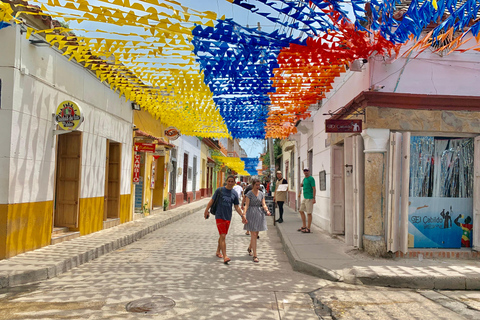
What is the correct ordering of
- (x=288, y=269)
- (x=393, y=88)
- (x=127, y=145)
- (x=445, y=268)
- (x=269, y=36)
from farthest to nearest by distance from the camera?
1. (x=127, y=145)
2. (x=393, y=88)
3. (x=288, y=269)
4. (x=445, y=268)
5. (x=269, y=36)

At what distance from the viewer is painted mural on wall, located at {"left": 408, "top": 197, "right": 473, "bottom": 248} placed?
7.58 m

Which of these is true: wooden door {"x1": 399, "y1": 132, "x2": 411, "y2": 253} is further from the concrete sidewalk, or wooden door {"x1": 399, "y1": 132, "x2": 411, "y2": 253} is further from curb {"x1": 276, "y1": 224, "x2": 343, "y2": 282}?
curb {"x1": 276, "y1": 224, "x2": 343, "y2": 282}

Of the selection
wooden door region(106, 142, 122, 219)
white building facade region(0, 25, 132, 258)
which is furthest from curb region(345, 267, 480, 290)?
wooden door region(106, 142, 122, 219)

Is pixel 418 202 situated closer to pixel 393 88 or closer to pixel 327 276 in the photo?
pixel 393 88

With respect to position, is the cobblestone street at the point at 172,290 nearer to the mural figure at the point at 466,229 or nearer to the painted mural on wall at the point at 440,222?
the painted mural on wall at the point at 440,222

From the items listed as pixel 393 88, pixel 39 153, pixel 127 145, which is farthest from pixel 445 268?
pixel 127 145

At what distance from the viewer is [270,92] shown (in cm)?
943

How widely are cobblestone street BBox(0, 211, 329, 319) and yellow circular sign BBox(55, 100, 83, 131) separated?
2686 mm

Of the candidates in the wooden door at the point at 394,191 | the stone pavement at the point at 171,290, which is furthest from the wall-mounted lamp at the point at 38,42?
the wooden door at the point at 394,191

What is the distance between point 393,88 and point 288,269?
383 cm

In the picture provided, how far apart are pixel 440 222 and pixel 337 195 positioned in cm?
281

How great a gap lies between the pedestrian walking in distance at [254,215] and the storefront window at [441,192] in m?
2.79

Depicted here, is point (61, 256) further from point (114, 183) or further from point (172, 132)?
point (172, 132)

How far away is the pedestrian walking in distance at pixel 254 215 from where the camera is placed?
7617 mm
